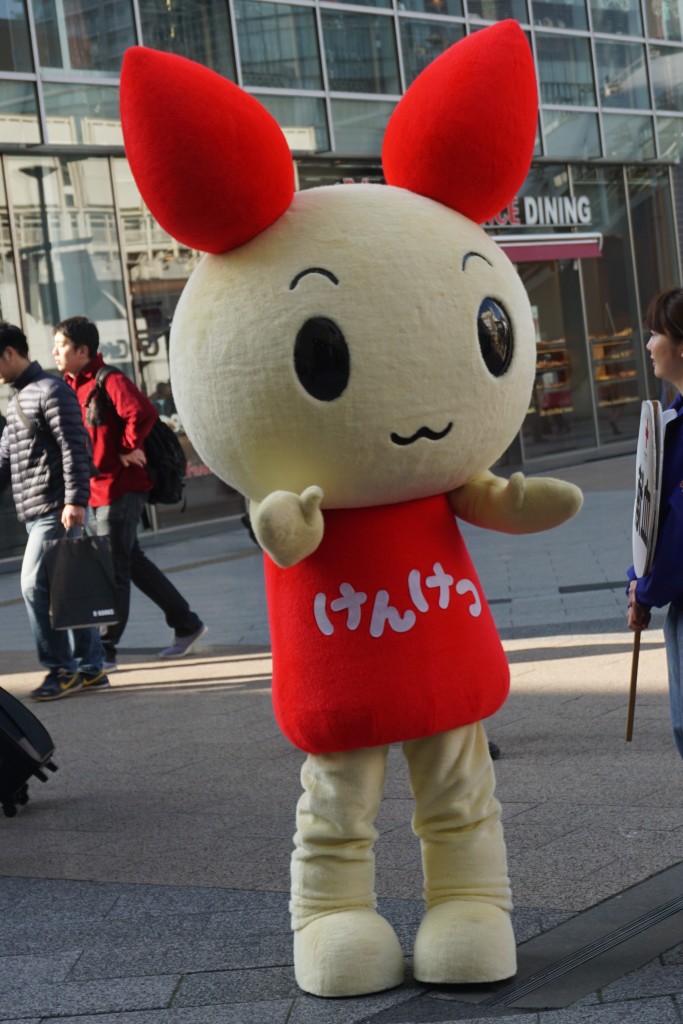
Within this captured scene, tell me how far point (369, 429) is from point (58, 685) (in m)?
5.08

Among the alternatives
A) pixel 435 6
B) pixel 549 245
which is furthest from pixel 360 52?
pixel 549 245

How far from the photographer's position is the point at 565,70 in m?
21.4

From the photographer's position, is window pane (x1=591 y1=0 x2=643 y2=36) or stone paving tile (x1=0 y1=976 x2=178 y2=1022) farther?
window pane (x1=591 y1=0 x2=643 y2=36)

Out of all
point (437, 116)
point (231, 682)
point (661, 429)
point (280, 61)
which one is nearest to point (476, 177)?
point (437, 116)

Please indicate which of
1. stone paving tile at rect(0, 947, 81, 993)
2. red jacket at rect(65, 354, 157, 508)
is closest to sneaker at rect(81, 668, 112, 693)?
red jacket at rect(65, 354, 157, 508)

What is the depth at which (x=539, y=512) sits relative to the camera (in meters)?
3.87

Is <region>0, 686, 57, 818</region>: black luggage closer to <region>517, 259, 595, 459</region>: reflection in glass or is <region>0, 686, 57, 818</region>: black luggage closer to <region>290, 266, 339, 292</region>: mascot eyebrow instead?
<region>290, 266, 339, 292</region>: mascot eyebrow

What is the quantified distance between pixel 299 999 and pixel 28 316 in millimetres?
12381

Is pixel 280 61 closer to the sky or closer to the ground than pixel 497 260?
closer to the sky

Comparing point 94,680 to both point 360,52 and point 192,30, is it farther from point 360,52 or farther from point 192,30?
point 360,52

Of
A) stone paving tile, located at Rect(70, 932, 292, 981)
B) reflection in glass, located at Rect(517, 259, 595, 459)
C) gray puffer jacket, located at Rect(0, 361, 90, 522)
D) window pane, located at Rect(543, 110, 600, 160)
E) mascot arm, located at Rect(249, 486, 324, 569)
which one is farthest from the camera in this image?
reflection in glass, located at Rect(517, 259, 595, 459)

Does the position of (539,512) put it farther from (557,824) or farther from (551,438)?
(551,438)

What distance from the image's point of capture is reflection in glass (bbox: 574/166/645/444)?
2243cm

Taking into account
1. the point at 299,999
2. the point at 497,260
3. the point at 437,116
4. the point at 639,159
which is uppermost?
the point at 639,159
